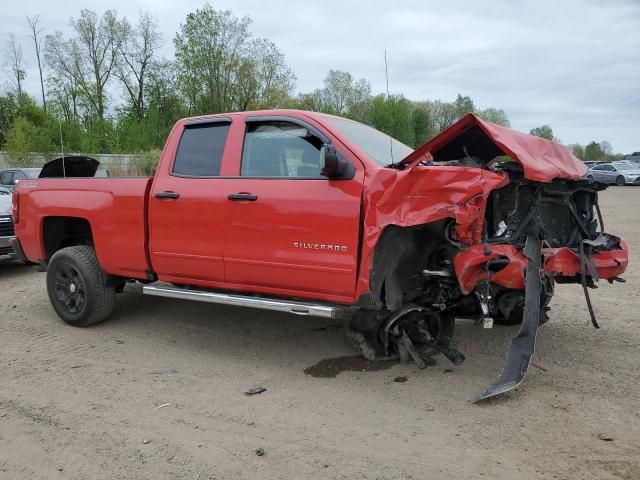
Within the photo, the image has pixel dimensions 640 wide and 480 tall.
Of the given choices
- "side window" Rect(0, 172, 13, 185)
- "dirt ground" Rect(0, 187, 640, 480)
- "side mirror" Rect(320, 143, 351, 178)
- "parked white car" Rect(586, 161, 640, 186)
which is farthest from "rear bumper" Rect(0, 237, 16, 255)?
"parked white car" Rect(586, 161, 640, 186)

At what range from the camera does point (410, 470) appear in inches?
123

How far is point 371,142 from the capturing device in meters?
4.91

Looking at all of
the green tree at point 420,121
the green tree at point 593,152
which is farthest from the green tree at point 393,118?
the green tree at point 593,152

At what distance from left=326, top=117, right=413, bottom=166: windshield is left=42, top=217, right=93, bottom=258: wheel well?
310 cm

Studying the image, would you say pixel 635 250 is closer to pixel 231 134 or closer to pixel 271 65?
pixel 231 134

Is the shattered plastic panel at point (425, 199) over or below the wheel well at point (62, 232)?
over

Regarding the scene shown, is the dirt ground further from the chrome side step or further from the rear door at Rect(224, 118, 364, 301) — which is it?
the rear door at Rect(224, 118, 364, 301)

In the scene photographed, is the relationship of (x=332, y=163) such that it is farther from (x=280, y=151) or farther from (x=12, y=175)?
(x=12, y=175)

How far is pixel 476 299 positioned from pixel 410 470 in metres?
1.77

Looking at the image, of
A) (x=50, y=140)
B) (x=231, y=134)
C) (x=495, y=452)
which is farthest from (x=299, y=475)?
(x=50, y=140)

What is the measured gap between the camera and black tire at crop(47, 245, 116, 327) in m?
5.74

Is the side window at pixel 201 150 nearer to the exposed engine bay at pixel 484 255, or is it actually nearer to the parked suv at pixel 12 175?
the exposed engine bay at pixel 484 255

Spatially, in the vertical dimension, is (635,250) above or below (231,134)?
below

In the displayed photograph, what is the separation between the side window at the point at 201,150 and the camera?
16.6 ft
